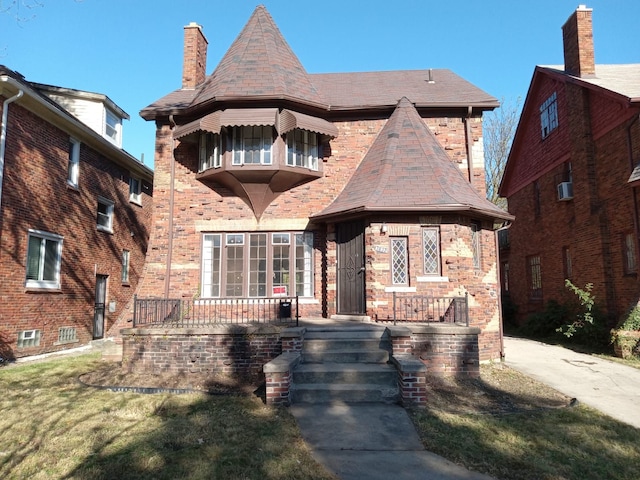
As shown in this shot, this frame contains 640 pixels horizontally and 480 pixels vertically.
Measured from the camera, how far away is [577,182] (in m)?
14.4

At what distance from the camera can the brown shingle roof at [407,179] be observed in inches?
392

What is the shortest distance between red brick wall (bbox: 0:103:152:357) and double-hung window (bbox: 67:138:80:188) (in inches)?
8.8

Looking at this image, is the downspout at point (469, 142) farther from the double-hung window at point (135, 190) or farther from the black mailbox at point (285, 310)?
the double-hung window at point (135, 190)

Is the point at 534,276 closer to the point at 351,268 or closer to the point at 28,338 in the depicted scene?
the point at 351,268

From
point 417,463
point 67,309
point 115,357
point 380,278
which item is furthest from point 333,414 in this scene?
point 67,309

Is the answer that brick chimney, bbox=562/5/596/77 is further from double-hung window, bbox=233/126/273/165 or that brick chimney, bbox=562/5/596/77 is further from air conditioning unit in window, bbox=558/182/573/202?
double-hung window, bbox=233/126/273/165

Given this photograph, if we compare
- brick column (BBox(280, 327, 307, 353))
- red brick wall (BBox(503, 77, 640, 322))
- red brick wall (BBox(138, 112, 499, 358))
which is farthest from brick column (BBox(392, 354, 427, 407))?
red brick wall (BBox(503, 77, 640, 322))

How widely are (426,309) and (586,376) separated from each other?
3.57 meters

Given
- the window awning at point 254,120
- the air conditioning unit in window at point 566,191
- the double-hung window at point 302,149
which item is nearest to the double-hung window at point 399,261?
the double-hung window at point 302,149

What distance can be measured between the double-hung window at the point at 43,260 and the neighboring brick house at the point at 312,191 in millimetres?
3541

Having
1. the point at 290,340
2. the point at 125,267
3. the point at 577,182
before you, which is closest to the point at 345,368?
the point at 290,340

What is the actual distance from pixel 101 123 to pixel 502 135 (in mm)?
26000

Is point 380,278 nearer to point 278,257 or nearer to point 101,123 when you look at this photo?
point 278,257

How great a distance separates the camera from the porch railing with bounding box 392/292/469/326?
9.47m
